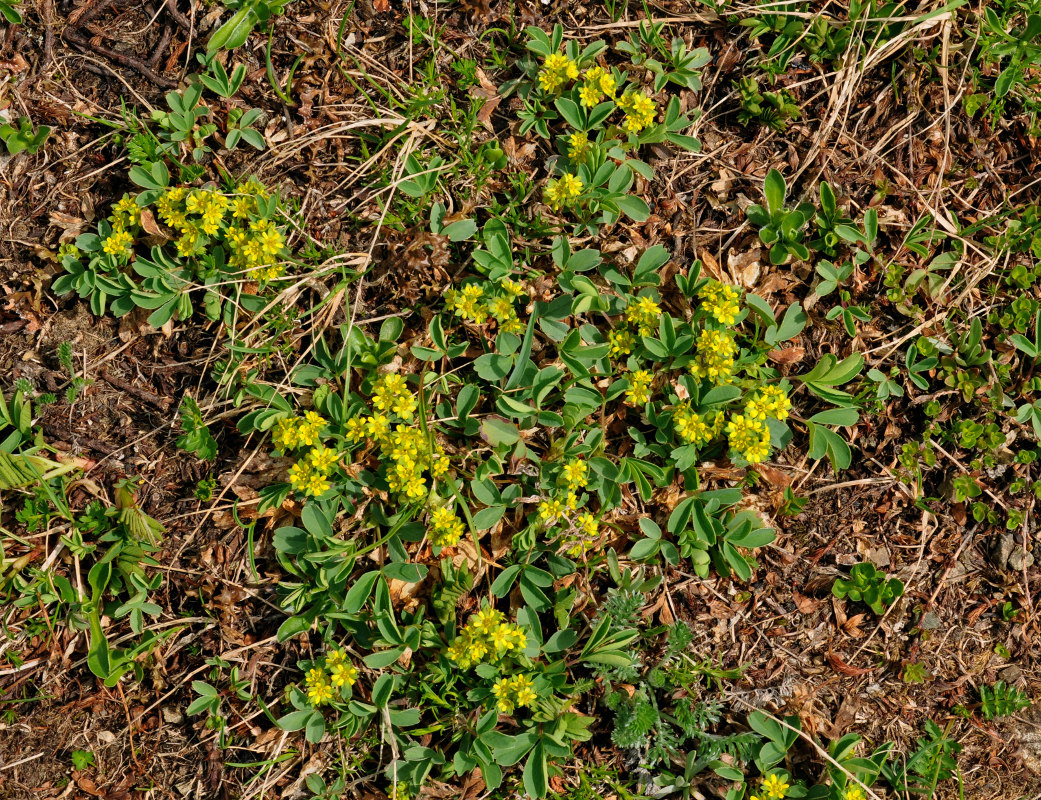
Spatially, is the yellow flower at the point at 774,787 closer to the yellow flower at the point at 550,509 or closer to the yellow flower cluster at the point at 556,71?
the yellow flower at the point at 550,509

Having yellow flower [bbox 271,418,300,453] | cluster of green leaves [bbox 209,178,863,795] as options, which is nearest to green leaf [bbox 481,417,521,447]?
cluster of green leaves [bbox 209,178,863,795]

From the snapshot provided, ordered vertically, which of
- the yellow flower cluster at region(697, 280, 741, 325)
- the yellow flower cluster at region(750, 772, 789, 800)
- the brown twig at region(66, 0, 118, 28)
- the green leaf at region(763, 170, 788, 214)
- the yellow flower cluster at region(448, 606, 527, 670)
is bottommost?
the yellow flower cluster at region(750, 772, 789, 800)

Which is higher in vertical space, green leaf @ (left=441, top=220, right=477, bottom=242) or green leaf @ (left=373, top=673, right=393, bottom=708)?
green leaf @ (left=441, top=220, right=477, bottom=242)

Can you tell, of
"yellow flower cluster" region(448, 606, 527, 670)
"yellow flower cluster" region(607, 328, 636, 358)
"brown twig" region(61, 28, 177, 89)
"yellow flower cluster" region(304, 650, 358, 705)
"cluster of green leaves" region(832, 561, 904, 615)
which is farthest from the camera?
"brown twig" region(61, 28, 177, 89)

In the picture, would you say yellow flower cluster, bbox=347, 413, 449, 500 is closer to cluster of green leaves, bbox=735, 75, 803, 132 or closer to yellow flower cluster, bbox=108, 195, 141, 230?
yellow flower cluster, bbox=108, 195, 141, 230

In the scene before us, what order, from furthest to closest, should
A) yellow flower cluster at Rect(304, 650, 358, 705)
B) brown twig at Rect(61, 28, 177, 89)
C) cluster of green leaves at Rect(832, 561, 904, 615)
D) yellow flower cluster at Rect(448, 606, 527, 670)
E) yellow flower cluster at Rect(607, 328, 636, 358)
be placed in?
brown twig at Rect(61, 28, 177, 89) < cluster of green leaves at Rect(832, 561, 904, 615) < yellow flower cluster at Rect(607, 328, 636, 358) < yellow flower cluster at Rect(304, 650, 358, 705) < yellow flower cluster at Rect(448, 606, 527, 670)

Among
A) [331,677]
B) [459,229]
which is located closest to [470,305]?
[459,229]

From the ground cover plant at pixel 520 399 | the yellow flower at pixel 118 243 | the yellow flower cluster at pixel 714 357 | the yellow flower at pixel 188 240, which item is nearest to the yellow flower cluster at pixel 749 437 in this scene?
the ground cover plant at pixel 520 399
